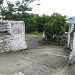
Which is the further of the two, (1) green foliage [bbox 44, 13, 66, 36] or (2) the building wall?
(1) green foliage [bbox 44, 13, 66, 36]

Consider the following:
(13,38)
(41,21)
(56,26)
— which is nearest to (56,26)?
(56,26)

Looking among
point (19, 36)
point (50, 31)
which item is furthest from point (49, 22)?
point (19, 36)

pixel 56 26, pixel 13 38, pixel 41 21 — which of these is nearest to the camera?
pixel 13 38

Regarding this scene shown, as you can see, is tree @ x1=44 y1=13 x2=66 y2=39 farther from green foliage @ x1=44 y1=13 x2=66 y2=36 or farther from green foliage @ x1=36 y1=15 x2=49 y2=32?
green foliage @ x1=36 y1=15 x2=49 y2=32

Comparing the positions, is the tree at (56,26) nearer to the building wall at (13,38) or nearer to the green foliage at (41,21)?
the green foliage at (41,21)

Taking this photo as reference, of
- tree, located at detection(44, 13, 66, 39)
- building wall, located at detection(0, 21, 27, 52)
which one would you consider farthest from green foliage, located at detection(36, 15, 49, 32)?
building wall, located at detection(0, 21, 27, 52)

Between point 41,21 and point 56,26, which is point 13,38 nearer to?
point 56,26

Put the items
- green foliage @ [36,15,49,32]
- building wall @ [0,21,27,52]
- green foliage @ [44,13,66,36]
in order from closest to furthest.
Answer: building wall @ [0,21,27,52] → green foliage @ [44,13,66,36] → green foliage @ [36,15,49,32]

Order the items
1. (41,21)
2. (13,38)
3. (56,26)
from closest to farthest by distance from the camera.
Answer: (13,38) < (56,26) < (41,21)

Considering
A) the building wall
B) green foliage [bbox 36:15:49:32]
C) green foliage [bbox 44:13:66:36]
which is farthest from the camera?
green foliage [bbox 36:15:49:32]

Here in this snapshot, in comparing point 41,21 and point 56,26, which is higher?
point 41,21

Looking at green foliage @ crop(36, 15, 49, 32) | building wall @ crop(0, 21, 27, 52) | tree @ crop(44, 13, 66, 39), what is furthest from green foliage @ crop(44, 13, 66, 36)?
building wall @ crop(0, 21, 27, 52)

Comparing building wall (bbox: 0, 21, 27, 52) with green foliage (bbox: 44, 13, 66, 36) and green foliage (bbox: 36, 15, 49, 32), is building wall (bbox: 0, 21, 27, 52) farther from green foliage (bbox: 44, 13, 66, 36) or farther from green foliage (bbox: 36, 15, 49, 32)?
green foliage (bbox: 36, 15, 49, 32)

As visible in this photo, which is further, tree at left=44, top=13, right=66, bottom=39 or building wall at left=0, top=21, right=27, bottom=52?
tree at left=44, top=13, right=66, bottom=39
